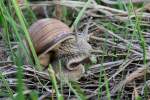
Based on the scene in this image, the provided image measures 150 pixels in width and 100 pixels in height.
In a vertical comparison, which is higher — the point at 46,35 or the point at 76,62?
the point at 46,35

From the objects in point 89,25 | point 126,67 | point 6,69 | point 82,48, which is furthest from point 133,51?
point 6,69

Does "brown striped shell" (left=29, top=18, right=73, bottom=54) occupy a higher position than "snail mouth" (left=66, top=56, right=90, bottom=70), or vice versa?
"brown striped shell" (left=29, top=18, right=73, bottom=54)

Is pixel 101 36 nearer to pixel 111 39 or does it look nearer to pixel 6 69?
pixel 111 39

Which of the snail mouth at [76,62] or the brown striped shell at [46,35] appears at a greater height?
the brown striped shell at [46,35]
